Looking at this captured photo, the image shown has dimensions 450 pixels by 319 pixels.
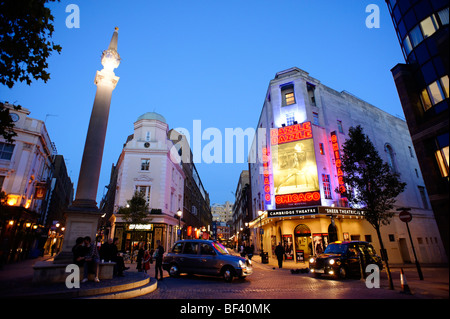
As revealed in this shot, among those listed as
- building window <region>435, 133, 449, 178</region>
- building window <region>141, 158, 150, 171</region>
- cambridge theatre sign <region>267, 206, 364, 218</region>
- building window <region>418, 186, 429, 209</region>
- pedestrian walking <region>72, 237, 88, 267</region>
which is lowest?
pedestrian walking <region>72, 237, 88, 267</region>

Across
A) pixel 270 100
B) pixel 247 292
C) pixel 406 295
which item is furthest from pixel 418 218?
pixel 247 292

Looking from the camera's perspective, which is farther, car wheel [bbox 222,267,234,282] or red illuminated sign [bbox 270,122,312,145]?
red illuminated sign [bbox 270,122,312,145]

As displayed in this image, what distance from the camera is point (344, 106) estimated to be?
30203 mm

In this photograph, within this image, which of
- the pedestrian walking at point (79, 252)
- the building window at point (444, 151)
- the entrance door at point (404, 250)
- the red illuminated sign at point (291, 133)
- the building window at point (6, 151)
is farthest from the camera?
the red illuminated sign at point (291, 133)

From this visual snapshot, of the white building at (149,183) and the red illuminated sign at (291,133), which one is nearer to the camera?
the red illuminated sign at (291,133)

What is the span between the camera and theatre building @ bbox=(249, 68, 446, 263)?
23.4m

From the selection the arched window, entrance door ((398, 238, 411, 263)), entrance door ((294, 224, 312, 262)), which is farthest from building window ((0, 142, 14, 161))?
the arched window

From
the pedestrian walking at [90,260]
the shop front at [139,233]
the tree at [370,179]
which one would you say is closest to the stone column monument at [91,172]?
the pedestrian walking at [90,260]

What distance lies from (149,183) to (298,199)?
19.2 meters

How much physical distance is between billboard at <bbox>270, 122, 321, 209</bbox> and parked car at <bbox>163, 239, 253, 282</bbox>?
43.2 feet

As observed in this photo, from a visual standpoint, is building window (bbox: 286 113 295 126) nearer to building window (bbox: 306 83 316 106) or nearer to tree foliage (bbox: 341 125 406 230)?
building window (bbox: 306 83 316 106)

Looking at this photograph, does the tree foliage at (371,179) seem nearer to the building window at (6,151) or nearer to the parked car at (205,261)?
the parked car at (205,261)

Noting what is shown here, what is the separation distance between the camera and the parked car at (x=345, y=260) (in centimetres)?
1246

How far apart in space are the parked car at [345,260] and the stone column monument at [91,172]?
12047mm
